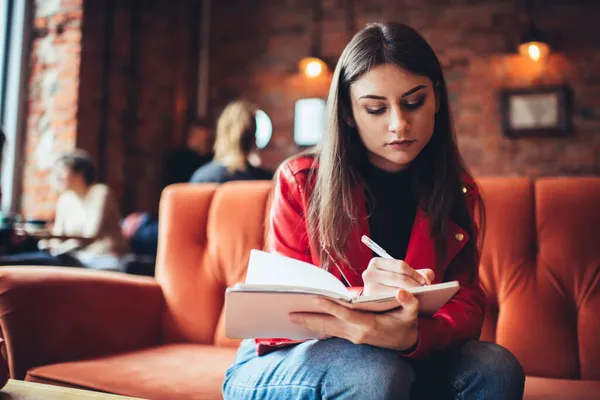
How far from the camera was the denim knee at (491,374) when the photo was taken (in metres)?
0.91

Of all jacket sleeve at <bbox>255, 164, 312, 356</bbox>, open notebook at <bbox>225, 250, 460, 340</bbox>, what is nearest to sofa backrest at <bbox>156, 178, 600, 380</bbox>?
jacket sleeve at <bbox>255, 164, 312, 356</bbox>

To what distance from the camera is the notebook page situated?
906mm

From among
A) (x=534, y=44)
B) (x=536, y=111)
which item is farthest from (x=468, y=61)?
(x=536, y=111)

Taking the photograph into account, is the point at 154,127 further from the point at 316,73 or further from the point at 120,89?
the point at 316,73

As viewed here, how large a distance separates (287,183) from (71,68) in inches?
113

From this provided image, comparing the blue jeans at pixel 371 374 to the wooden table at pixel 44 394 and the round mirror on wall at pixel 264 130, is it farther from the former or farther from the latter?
the round mirror on wall at pixel 264 130

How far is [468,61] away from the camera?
4.12 meters

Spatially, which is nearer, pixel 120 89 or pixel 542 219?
pixel 542 219

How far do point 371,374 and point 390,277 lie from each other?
0.15 metres

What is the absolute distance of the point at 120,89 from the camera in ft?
13.0

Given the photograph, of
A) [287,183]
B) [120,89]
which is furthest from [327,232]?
[120,89]

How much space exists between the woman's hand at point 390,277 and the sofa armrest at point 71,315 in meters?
0.85

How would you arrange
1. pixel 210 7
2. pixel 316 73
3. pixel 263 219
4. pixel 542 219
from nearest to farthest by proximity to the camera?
pixel 542 219
pixel 263 219
pixel 316 73
pixel 210 7

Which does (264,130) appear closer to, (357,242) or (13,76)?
(13,76)
